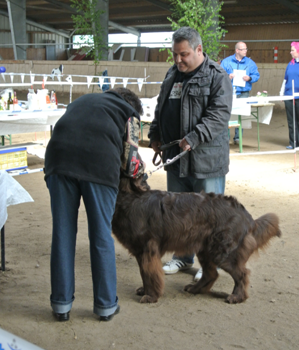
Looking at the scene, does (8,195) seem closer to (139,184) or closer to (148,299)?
(139,184)

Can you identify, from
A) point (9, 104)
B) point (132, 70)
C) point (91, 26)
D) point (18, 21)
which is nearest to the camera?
point (9, 104)

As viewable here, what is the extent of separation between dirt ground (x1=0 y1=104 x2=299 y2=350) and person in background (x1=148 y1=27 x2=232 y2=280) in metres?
0.85

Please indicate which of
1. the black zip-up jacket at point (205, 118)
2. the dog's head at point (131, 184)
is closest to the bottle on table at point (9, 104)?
the black zip-up jacket at point (205, 118)

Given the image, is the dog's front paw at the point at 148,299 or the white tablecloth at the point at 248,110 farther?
the white tablecloth at the point at 248,110

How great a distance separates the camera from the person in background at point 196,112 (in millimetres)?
3025

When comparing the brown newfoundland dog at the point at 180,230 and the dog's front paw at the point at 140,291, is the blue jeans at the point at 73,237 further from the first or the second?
the dog's front paw at the point at 140,291

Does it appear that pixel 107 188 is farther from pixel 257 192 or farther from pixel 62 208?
pixel 257 192

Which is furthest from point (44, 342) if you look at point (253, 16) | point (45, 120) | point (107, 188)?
point (253, 16)

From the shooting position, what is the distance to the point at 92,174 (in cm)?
250

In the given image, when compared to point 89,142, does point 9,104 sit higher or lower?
higher

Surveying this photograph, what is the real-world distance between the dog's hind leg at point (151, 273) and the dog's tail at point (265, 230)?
2.32 ft

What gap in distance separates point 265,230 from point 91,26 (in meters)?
15.5

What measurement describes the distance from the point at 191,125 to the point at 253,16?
2224 centimetres

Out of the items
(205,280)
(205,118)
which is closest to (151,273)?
(205,280)
